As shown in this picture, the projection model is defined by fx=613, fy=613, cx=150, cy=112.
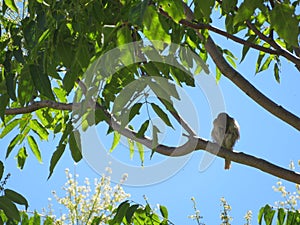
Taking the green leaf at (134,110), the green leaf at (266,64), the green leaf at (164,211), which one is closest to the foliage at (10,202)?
the green leaf at (134,110)

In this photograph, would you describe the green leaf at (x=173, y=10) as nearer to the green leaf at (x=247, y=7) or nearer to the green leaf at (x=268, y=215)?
the green leaf at (x=247, y=7)

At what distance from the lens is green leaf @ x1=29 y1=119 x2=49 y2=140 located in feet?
8.78

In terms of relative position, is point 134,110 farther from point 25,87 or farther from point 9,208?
point 9,208

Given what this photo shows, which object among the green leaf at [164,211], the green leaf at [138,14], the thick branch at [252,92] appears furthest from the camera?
the green leaf at [164,211]

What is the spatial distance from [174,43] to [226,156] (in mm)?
432

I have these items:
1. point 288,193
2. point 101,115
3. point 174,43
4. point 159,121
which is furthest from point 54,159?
point 288,193

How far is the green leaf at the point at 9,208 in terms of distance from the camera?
1567 mm

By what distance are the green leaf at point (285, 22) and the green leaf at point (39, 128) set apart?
4.74 feet

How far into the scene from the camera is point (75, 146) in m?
1.97

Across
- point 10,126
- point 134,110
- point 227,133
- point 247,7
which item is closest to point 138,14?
point 247,7

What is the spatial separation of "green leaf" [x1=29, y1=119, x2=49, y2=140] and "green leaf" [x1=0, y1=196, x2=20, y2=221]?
3.59 feet

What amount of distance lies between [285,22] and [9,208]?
836mm

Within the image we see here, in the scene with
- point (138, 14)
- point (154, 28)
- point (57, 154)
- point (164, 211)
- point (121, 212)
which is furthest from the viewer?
point (164, 211)

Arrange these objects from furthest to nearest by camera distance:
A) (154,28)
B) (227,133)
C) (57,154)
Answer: (227,133) → (57,154) → (154,28)
